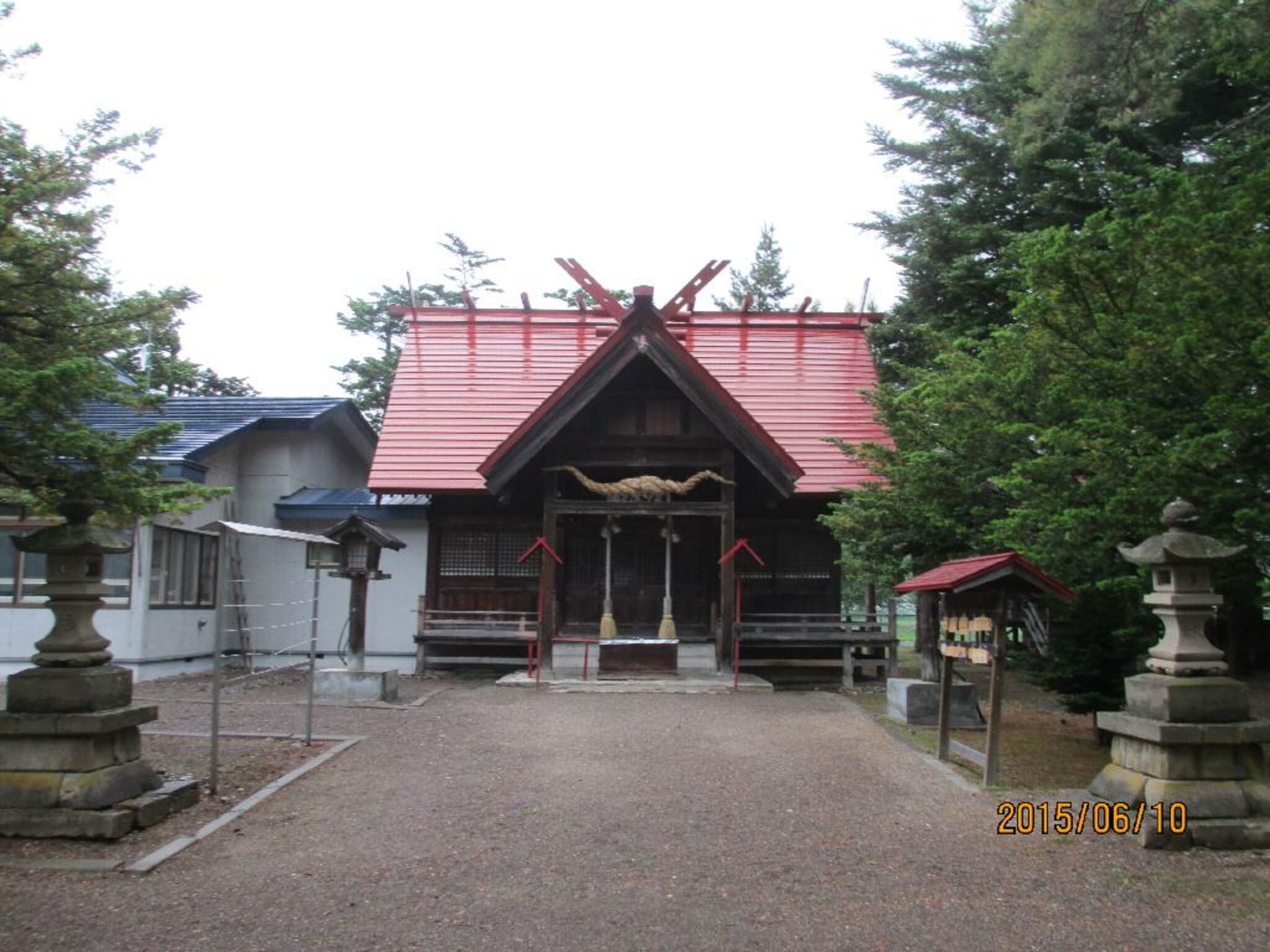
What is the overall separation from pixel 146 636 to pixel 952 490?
39.0 feet

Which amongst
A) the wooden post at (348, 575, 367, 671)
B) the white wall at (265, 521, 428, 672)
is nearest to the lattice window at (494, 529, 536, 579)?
the white wall at (265, 521, 428, 672)

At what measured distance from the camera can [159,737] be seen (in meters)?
9.59

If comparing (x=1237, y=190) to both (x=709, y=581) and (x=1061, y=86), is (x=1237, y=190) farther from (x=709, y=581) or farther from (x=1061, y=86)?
(x=709, y=581)

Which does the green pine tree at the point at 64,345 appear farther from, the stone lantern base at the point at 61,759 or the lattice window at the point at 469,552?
the lattice window at the point at 469,552

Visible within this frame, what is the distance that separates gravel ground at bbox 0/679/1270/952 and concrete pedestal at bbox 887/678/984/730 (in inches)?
87.6

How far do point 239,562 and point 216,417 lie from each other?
2.94 meters

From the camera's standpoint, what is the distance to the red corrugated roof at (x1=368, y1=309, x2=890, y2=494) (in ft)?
54.3

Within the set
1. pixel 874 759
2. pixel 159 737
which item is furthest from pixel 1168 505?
pixel 159 737

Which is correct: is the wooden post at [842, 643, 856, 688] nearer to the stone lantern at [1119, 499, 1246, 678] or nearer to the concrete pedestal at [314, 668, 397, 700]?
the concrete pedestal at [314, 668, 397, 700]

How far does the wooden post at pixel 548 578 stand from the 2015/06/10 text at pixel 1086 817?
8.24m

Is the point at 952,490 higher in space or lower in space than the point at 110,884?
higher

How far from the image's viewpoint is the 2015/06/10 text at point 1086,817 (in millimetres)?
6133

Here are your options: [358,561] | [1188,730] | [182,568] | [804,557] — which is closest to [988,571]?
[1188,730]

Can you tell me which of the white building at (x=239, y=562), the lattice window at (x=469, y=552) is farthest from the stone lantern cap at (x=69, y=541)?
the lattice window at (x=469, y=552)
